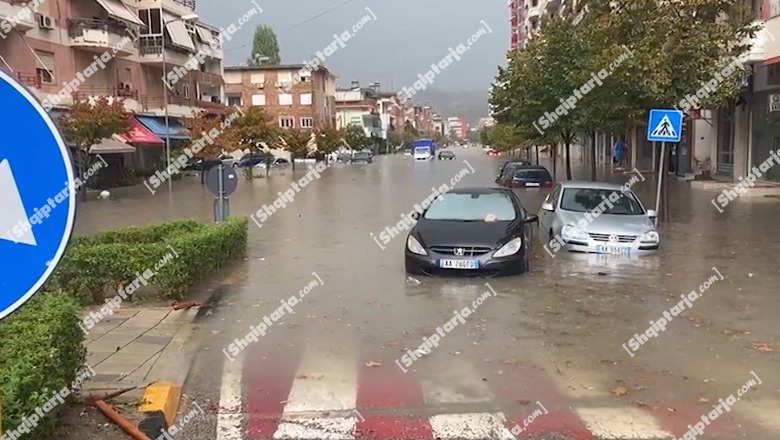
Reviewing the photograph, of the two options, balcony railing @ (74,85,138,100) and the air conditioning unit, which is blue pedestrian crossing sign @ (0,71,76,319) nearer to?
the air conditioning unit

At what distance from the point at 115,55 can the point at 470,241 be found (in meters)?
35.9

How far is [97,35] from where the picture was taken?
38500 mm

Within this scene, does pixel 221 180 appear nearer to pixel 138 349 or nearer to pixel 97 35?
pixel 138 349

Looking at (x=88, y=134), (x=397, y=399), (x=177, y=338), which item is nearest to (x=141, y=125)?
(x=88, y=134)

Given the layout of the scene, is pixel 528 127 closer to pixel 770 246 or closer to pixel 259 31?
pixel 770 246

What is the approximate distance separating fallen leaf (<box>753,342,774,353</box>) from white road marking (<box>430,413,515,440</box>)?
3370mm

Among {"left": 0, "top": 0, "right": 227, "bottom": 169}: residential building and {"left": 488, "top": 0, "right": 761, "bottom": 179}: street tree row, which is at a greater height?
{"left": 0, "top": 0, "right": 227, "bottom": 169}: residential building

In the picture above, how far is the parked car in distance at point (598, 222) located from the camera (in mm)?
13148

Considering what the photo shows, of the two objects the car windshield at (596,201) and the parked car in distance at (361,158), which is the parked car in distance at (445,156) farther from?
the car windshield at (596,201)

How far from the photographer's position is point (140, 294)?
31.7 feet

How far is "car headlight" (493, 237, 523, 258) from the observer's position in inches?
442

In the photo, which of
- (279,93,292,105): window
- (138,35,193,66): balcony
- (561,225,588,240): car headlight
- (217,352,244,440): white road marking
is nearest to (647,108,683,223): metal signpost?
(561,225,588,240): car headlight

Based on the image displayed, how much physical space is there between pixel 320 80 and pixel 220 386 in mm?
100733

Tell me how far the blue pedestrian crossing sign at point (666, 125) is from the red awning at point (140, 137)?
2816cm
